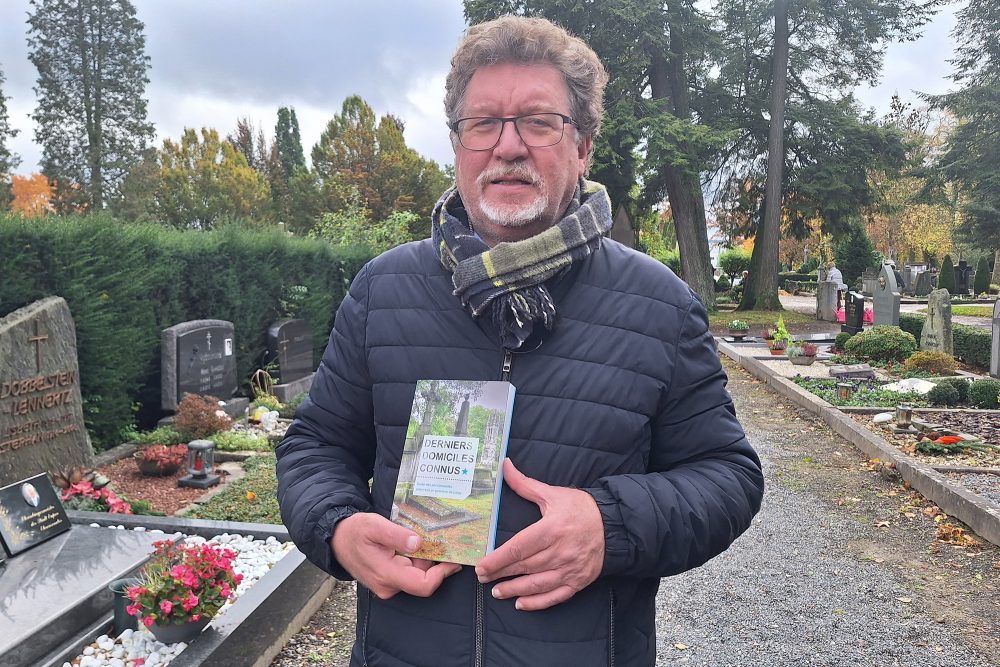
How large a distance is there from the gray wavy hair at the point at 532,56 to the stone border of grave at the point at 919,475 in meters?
4.77

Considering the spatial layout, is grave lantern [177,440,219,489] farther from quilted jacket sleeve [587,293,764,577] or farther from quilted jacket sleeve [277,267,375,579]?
quilted jacket sleeve [587,293,764,577]

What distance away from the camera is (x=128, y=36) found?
3247 centimetres

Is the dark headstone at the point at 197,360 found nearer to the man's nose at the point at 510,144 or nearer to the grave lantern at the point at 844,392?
the man's nose at the point at 510,144

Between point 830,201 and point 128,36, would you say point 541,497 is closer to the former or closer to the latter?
point 830,201

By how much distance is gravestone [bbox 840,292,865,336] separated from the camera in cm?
1680

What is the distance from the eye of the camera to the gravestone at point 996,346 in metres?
10.9

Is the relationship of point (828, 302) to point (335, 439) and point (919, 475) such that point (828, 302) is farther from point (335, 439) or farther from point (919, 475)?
point (335, 439)

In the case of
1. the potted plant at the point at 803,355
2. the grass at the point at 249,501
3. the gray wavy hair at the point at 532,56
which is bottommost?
the grass at the point at 249,501

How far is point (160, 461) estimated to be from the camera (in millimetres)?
6633

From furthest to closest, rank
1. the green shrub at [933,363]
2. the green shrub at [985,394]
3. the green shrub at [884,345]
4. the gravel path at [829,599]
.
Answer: the green shrub at [884,345]
the green shrub at [933,363]
the green shrub at [985,394]
the gravel path at [829,599]

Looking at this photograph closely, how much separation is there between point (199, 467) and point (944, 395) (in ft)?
28.6

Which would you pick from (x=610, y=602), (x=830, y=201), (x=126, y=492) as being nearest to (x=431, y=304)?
(x=610, y=602)

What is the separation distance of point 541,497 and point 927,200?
3425 centimetres

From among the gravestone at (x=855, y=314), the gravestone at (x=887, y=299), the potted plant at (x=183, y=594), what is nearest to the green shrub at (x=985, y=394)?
the gravestone at (x=887, y=299)
